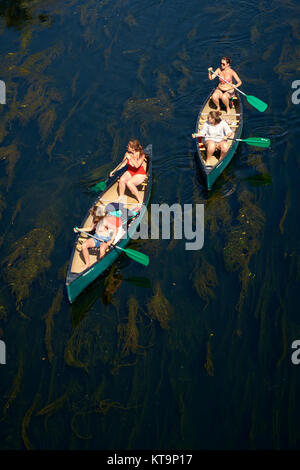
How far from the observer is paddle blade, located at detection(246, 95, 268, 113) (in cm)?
1614

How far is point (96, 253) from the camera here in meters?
12.6

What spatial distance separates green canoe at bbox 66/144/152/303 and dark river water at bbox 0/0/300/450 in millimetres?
349

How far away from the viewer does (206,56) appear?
19.3 m

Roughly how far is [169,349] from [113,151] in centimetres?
717

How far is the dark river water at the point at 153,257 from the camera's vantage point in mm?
10109

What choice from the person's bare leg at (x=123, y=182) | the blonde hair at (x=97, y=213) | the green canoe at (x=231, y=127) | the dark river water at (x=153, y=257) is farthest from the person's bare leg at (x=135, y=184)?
the green canoe at (x=231, y=127)

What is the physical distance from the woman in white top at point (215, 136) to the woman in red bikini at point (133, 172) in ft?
6.04

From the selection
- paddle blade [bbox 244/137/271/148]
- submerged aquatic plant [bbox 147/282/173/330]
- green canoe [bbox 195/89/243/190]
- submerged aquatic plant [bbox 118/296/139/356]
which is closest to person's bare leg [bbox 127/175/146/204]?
green canoe [bbox 195/89/243/190]

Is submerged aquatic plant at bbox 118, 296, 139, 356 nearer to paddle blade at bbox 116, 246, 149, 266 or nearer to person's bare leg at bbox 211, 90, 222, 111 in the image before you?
paddle blade at bbox 116, 246, 149, 266

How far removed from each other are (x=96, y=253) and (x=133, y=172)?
108 inches

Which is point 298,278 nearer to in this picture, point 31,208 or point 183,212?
point 183,212

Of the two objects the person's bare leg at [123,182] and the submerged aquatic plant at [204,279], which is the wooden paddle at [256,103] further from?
the submerged aquatic plant at [204,279]

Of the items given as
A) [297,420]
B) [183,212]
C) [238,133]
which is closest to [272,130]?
[238,133]

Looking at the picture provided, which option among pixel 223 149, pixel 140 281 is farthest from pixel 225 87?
pixel 140 281
